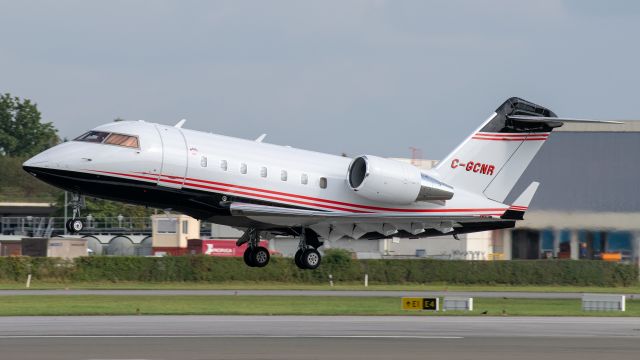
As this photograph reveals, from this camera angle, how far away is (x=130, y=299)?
43.3m

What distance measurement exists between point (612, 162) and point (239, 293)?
2306 centimetres

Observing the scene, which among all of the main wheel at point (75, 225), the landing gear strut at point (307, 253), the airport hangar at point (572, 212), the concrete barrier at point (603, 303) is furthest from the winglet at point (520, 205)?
the main wheel at point (75, 225)

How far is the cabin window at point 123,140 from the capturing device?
32156 millimetres

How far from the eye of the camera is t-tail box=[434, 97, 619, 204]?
38.2m

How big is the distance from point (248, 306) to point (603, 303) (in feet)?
40.4

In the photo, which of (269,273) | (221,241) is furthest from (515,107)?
(221,241)

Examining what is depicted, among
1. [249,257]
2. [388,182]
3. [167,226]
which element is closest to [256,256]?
[249,257]

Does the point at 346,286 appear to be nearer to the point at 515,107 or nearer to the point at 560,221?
the point at 560,221

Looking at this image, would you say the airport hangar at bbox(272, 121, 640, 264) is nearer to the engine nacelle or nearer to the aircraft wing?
the aircraft wing

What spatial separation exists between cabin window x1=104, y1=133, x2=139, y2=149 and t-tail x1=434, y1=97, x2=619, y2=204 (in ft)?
36.0

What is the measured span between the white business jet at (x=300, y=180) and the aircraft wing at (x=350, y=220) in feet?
0.11

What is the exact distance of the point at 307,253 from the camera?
35812 mm

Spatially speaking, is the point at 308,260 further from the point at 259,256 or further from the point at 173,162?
the point at 173,162

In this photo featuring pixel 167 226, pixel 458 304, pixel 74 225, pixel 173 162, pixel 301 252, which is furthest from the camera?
pixel 167 226
